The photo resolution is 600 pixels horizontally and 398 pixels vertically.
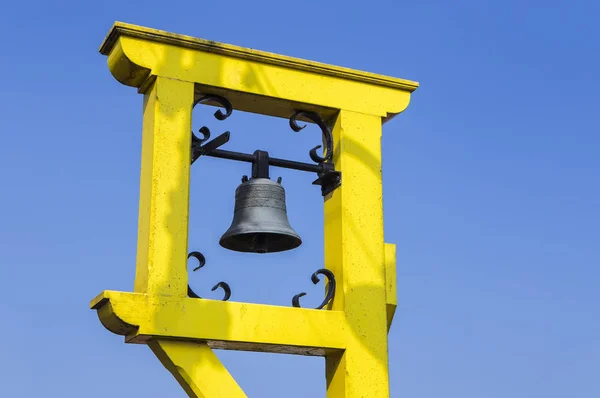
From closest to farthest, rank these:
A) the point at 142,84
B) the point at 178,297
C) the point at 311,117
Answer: the point at 178,297 → the point at 142,84 → the point at 311,117

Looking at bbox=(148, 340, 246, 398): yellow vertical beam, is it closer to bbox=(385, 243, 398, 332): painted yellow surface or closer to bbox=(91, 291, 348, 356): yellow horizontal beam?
bbox=(91, 291, 348, 356): yellow horizontal beam

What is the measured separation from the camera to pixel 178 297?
5.40 meters

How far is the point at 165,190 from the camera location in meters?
5.56

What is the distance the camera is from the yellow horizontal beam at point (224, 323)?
5258mm

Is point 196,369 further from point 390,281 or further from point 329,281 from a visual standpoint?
point 390,281

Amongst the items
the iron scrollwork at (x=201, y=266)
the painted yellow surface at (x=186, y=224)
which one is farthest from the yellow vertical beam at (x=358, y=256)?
the iron scrollwork at (x=201, y=266)

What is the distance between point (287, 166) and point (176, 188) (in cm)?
83

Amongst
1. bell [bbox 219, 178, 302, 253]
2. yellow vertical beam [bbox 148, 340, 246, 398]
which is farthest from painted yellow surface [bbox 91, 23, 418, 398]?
bell [bbox 219, 178, 302, 253]

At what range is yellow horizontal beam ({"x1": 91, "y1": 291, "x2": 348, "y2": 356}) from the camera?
526cm

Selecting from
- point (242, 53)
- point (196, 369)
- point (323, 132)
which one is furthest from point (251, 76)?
point (196, 369)

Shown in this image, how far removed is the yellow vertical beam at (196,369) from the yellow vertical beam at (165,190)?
10.8 inches

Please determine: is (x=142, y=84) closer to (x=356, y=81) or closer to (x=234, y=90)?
(x=234, y=90)

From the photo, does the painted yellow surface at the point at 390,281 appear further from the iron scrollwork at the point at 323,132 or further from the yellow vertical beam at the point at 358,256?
the iron scrollwork at the point at 323,132

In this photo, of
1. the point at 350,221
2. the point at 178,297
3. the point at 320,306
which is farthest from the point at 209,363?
the point at 350,221
